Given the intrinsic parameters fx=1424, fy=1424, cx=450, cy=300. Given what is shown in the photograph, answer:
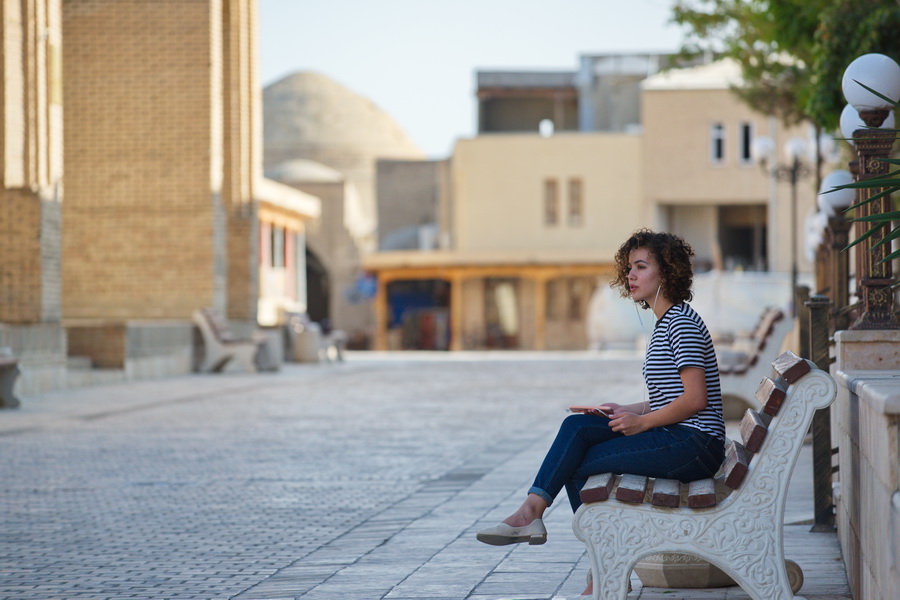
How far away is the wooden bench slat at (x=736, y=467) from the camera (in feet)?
15.3

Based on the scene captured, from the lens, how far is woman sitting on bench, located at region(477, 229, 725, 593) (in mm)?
4914

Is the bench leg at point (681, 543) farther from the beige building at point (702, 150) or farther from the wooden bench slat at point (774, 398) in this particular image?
the beige building at point (702, 150)

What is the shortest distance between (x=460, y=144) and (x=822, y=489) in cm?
4399

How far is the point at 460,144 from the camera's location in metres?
50.2

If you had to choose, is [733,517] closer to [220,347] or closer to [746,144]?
[220,347]

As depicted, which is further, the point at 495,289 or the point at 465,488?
the point at 495,289

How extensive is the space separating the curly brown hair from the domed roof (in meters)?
73.3

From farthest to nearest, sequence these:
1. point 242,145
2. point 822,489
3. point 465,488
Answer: point 242,145
point 465,488
point 822,489

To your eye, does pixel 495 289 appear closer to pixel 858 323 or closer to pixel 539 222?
pixel 539 222

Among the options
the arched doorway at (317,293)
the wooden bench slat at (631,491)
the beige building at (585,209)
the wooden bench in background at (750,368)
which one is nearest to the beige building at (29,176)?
the wooden bench in background at (750,368)

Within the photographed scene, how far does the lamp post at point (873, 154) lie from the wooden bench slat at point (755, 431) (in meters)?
1.25

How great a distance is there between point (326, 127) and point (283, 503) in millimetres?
74504

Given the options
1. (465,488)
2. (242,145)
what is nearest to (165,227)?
(242,145)

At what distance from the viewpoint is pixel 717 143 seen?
46.9m
